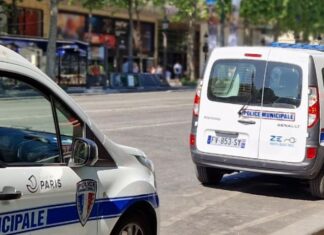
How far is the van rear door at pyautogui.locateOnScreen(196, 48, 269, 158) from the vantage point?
8.57m

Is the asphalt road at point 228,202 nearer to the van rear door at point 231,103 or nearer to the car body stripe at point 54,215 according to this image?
the van rear door at point 231,103

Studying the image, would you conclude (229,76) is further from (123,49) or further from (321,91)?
(123,49)

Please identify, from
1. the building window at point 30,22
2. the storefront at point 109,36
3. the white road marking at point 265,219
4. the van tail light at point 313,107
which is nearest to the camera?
the white road marking at point 265,219

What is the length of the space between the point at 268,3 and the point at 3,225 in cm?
5430

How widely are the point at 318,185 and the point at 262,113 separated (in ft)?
3.87

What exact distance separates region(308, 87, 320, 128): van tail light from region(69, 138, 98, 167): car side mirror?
4.77m

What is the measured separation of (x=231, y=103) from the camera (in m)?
8.73

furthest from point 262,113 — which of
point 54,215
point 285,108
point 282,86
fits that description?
point 54,215

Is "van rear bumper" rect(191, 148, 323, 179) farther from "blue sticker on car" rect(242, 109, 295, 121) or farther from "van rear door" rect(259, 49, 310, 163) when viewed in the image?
"blue sticker on car" rect(242, 109, 295, 121)

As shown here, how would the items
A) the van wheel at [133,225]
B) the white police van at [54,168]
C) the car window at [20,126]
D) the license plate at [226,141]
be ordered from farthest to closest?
the license plate at [226,141] < the van wheel at [133,225] < the car window at [20,126] < the white police van at [54,168]

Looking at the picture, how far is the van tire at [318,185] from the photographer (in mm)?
8500

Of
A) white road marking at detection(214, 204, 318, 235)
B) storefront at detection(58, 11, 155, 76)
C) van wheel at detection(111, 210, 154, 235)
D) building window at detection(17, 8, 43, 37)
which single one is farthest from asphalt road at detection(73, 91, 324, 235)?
storefront at detection(58, 11, 155, 76)

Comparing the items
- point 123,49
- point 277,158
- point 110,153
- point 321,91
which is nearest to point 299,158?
point 277,158

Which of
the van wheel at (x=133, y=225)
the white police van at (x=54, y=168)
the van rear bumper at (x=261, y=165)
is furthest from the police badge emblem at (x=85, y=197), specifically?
the van rear bumper at (x=261, y=165)
